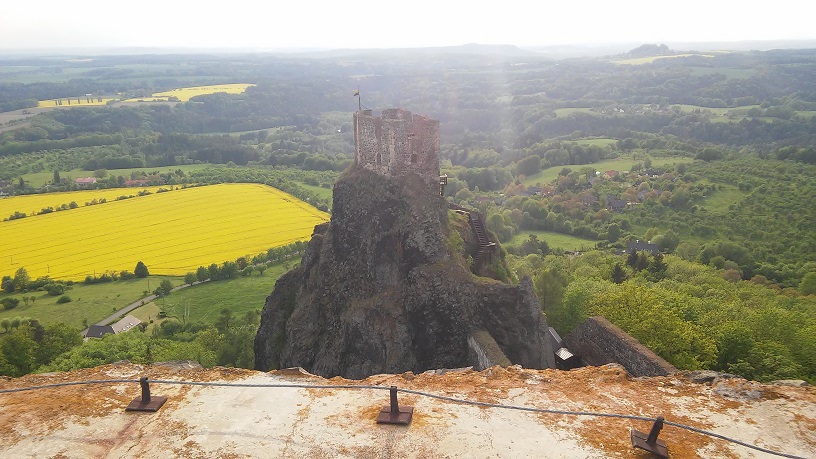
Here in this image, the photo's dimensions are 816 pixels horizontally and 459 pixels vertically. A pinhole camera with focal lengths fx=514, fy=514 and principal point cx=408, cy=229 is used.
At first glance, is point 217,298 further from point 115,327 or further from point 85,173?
point 85,173

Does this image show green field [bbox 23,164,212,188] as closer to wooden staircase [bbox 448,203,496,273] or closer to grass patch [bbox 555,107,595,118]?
wooden staircase [bbox 448,203,496,273]

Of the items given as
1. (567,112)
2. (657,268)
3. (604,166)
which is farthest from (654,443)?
(567,112)

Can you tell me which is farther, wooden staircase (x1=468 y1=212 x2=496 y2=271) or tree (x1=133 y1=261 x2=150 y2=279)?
tree (x1=133 y1=261 x2=150 y2=279)

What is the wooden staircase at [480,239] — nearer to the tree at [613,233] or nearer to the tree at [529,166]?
the tree at [613,233]

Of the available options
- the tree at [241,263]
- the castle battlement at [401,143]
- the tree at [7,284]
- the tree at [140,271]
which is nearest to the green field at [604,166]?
the tree at [241,263]

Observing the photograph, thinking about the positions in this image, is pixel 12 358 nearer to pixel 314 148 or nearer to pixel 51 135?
pixel 314 148

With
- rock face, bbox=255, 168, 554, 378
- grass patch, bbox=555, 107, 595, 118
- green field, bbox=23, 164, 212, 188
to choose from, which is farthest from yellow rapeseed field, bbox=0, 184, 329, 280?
grass patch, bbox=555, 107, 595, 118
